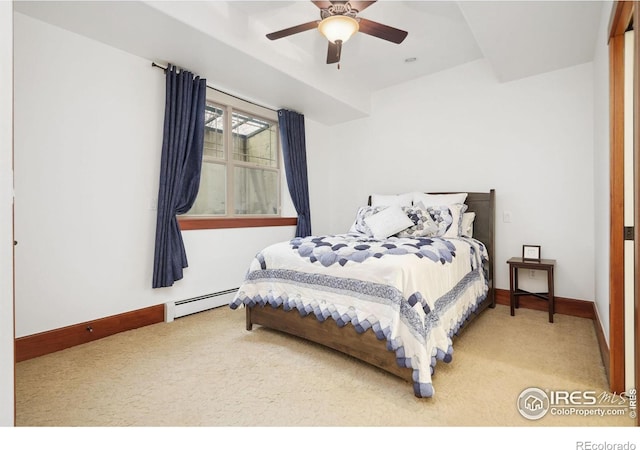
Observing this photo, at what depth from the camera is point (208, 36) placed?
2420 mm

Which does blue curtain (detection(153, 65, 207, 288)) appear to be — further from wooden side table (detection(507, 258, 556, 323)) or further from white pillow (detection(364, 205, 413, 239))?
wooden side table (detection(507, 258, 556, 323))

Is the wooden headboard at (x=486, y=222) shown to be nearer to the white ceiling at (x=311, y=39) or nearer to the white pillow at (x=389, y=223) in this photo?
the white pillow at (x=389, y=223)

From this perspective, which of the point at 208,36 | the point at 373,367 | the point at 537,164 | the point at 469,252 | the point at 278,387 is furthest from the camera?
the point at 537,164

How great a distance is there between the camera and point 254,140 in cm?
391

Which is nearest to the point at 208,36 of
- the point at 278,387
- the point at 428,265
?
the point at 428,265

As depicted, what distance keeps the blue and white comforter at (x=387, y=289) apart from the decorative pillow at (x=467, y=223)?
53 cm

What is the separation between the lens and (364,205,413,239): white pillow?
2949mm

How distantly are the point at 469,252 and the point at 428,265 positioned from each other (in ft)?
3.11

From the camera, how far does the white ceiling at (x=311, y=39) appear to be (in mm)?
2160

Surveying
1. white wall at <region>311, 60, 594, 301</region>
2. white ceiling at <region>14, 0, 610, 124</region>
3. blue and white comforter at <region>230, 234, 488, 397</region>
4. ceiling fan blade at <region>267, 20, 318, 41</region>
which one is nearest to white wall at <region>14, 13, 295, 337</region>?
white ceiling at <region>14, 0, 610, 124</region>

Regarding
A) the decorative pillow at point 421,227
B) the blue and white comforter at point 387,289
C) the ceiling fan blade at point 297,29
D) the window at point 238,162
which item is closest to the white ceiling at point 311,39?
the window at point 238,162

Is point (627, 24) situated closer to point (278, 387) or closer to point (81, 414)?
point (278, 387)

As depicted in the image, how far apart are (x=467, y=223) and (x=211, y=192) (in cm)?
273

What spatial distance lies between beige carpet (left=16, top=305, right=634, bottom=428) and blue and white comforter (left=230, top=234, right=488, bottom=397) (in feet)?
0.67
